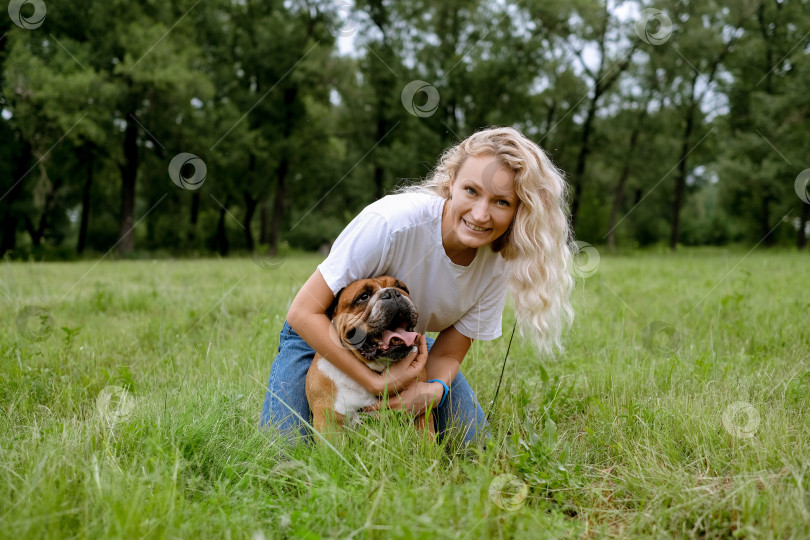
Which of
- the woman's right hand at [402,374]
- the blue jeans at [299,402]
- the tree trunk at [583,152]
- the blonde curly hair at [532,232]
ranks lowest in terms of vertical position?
the blue jeans at [299,402]

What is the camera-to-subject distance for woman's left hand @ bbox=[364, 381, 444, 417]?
2.66 meters

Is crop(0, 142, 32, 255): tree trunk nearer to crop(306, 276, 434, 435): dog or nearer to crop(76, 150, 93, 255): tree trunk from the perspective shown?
crop(76, 150, 93, 255): tree trunk

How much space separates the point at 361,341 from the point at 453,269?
726 mm

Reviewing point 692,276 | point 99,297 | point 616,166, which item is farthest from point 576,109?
point 99,297

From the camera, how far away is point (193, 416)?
259 centimetres

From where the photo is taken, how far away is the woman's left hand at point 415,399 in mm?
2664

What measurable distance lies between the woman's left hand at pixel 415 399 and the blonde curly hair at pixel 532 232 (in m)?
0.75

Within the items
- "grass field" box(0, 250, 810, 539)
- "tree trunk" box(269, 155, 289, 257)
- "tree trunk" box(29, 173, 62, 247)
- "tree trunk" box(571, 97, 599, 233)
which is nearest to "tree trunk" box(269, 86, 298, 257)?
"tree trunk" box(269, 155, 289, 257)

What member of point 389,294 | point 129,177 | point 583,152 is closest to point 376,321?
point 389,294

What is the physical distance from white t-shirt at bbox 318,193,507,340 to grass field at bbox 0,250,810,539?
568mm

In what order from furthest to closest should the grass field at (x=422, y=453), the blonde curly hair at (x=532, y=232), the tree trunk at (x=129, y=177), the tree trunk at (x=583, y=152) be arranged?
the tree trunk at (x=583, y=152)
the tree trunk at (x=129, y=177)
the blonde curly hair at (x=532, y=232)
the grass field at (x=422, y=453)

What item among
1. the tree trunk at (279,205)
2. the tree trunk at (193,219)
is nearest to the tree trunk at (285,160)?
the tree trunk at (279,205)

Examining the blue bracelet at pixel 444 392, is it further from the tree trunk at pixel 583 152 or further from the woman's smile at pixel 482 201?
the tree trunk at pixel 583 152

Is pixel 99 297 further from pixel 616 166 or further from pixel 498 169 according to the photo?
pixel 616 166
